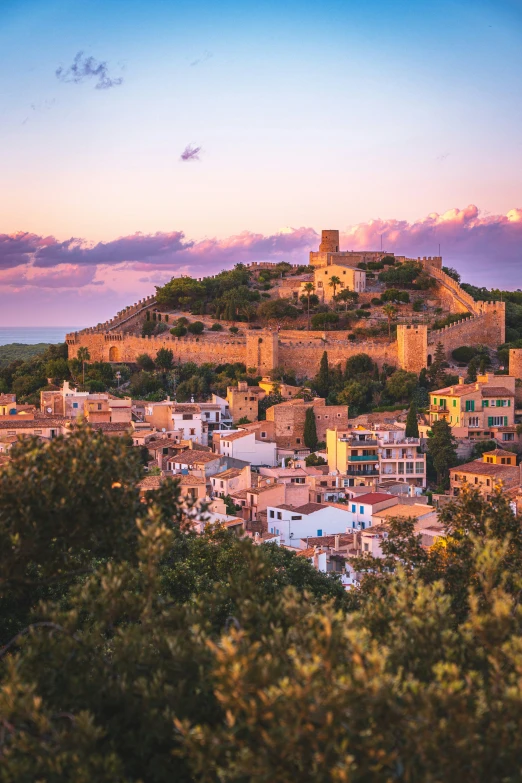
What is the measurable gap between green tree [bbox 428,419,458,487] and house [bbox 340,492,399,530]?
13.6 ft

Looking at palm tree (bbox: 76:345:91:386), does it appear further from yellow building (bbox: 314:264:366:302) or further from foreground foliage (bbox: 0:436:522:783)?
foreground foliage (bbox: 0:436:522:783)

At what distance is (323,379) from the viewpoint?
101 feet

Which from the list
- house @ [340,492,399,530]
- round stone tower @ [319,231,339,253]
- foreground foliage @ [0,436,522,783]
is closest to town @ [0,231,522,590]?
house @ [340,492,399,530]

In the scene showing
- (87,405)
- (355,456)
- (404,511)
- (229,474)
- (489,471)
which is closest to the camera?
(404,511)

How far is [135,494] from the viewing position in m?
6.30

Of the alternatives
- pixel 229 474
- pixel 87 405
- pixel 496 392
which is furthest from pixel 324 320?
pixel 229 474

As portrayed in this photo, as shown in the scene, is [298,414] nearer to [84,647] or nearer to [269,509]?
[269,509]

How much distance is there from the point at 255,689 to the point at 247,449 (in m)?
21.7

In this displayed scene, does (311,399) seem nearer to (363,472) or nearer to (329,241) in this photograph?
(363,472)

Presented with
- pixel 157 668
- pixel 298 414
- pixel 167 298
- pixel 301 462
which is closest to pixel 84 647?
pixel 157 668

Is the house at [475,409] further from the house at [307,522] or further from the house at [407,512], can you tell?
the house at [307,522]

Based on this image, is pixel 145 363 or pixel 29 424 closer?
pixel 29 424

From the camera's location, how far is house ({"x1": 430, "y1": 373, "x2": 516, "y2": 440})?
86.9ft

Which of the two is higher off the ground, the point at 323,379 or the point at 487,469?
the point at 323,379
